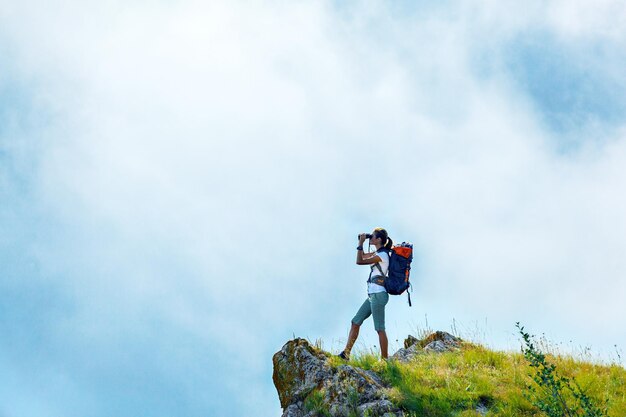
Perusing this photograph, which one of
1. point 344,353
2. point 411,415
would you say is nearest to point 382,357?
point 344,353

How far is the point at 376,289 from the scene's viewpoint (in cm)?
1205

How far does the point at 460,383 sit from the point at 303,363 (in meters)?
3.02

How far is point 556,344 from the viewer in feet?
44.6

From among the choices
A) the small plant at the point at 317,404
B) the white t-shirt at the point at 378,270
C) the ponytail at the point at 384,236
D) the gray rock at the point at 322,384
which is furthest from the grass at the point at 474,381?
the ponytail at the point at 384,236

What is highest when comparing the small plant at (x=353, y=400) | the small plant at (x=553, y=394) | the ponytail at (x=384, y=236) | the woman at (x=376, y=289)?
the ponytail at (x=384, y=236)

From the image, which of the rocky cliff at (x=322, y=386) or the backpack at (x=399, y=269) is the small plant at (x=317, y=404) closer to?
the rocky cliff at (x=322, y=386)

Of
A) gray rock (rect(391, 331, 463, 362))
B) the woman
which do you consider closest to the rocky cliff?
the woman

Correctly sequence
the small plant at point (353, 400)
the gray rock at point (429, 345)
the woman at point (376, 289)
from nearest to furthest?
the small plant at point (353, 400) < the woman at point (376, 289) < the gray rock at point (429, 345)

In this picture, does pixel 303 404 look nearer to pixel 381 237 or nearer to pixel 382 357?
pixel 382 357

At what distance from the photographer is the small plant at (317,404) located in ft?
35.1

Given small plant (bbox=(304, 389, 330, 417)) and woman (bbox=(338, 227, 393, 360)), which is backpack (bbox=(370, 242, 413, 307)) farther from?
small plant (bbox=(304, 389, 330, 417))

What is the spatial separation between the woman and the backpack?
0.09m

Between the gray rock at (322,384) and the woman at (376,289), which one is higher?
the woman at (376,289)

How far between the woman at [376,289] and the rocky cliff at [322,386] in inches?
29.4
